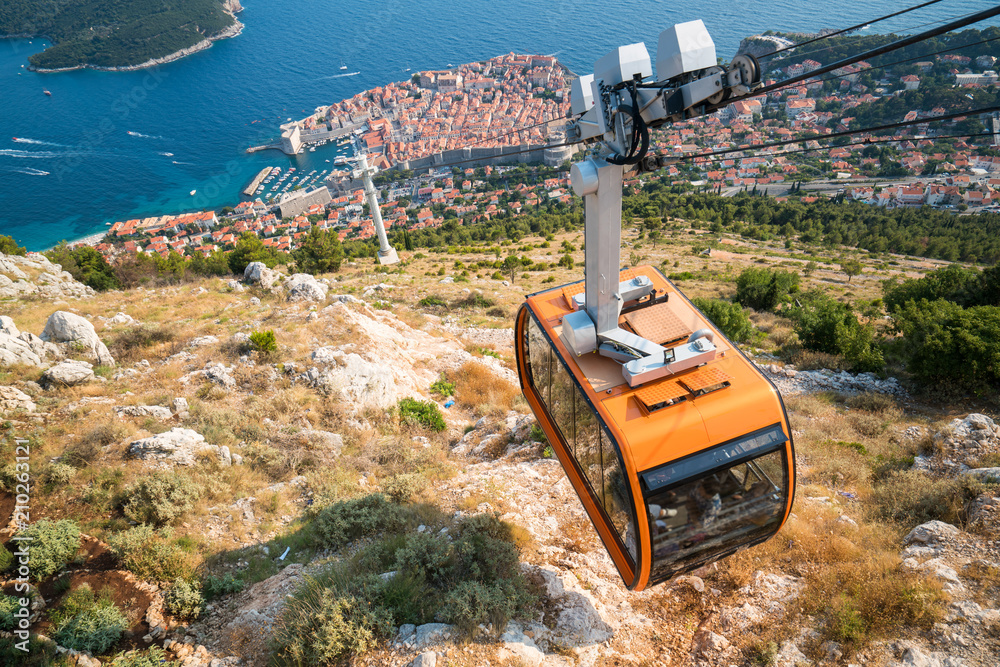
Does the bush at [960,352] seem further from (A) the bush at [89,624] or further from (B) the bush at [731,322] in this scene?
(A) the bush at [89,624]

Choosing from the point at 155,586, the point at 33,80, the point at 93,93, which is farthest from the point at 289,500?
the point at 33,80

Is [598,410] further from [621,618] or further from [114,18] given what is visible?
[114,18]

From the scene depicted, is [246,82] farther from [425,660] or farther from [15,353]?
[425,660]

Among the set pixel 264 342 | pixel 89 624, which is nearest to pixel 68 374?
pixel 264 342

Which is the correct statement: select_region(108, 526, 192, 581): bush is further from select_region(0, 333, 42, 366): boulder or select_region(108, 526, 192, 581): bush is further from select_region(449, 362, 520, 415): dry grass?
select_region(0, 333, 42, 366): boulder

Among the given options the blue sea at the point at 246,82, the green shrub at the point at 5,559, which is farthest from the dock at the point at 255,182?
the green shrub at the point at 5,559

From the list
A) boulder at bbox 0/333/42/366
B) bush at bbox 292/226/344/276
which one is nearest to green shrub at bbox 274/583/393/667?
boulder at bbox 0/333/42/366
